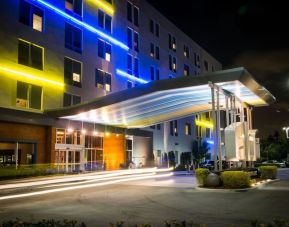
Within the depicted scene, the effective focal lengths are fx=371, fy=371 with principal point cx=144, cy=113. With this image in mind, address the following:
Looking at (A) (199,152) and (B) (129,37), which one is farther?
(A) (199,152)

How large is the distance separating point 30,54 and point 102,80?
39.8 feet

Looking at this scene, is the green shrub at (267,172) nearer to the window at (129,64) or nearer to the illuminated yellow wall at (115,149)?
the illuminated yellow wall at (115,149)

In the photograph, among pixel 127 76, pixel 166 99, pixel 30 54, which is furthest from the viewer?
pixel 127 76

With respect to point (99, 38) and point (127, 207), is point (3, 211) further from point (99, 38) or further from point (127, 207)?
point (99, 38)

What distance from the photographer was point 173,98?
98.5 ft

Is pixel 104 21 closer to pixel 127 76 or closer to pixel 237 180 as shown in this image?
pixel 127 76

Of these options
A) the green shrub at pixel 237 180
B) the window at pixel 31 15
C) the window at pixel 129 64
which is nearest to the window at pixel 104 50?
the window at pixel 129 64

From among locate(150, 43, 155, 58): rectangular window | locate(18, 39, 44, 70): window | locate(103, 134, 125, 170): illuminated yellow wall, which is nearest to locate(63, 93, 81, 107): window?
locate(18, 39, 44, 70): window

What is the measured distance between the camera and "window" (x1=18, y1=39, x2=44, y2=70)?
32.5 meters

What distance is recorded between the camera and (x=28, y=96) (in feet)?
108

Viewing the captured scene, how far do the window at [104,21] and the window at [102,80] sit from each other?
5.65 m

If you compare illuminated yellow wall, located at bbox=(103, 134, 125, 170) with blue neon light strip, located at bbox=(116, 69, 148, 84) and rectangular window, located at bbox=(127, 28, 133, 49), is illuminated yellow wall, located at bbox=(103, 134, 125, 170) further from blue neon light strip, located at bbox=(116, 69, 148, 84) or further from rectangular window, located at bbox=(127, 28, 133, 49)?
rectangular window, located at bbox=(127, 28, 133, 49)

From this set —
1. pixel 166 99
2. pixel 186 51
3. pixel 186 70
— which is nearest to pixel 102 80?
pixel 166 99

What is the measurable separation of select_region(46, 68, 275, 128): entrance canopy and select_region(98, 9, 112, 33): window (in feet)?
40.5
